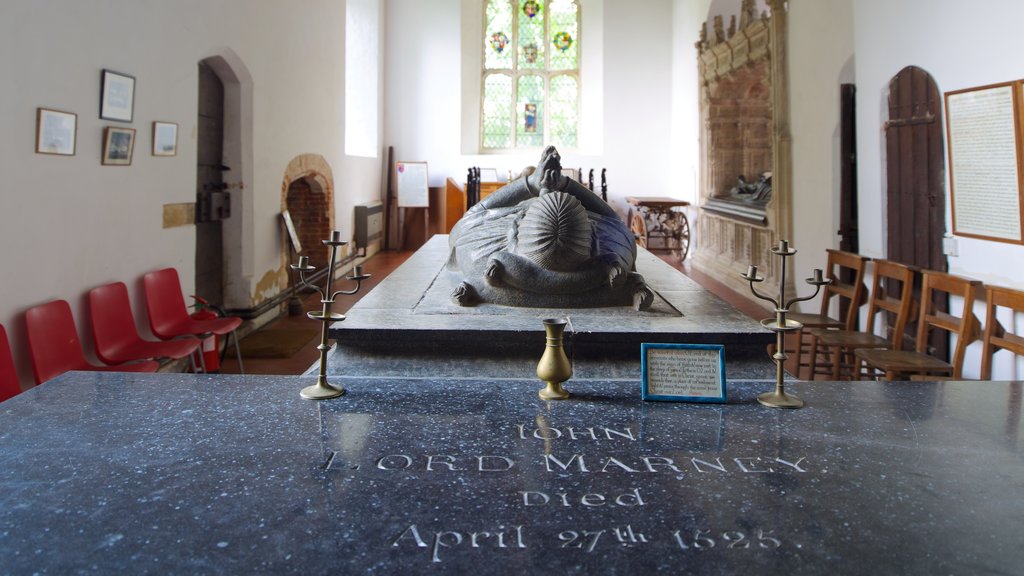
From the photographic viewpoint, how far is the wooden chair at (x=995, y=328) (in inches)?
124

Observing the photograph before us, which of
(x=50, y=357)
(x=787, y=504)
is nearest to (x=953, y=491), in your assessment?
(x=787, y=504)

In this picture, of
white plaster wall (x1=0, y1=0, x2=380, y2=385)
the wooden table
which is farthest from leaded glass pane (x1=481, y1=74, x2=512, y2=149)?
white plaster wall (x1=0, y1=0, x2=380, y2=385)

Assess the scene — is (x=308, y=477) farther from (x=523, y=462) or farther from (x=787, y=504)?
(x=787, y=504)

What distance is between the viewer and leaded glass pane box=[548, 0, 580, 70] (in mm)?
12797

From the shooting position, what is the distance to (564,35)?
42.1ft

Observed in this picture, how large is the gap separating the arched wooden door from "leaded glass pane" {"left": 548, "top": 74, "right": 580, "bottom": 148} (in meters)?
8.57

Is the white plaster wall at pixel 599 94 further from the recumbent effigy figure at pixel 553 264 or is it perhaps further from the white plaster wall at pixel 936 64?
the recumbent effigy figure at pixel 553 264

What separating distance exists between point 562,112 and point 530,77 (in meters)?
0.81

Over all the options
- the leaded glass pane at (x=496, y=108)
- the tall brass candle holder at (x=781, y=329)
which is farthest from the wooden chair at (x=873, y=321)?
the leaded glass pane at (x=496, y=108)

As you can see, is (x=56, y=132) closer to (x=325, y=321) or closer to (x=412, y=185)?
(x=325, y=321)

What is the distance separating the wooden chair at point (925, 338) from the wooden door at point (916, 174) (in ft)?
1.10

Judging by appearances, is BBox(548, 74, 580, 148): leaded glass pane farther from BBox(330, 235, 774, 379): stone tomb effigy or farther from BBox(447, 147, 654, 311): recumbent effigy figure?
BBox(330, 235, 774, 379): stone tomb effigy

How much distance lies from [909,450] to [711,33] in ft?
29.2

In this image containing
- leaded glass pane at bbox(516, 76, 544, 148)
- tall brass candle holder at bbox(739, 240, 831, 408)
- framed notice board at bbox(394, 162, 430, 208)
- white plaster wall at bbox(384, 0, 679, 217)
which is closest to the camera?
tall brass candle holder at bbox(739, 240, 831, 408)
